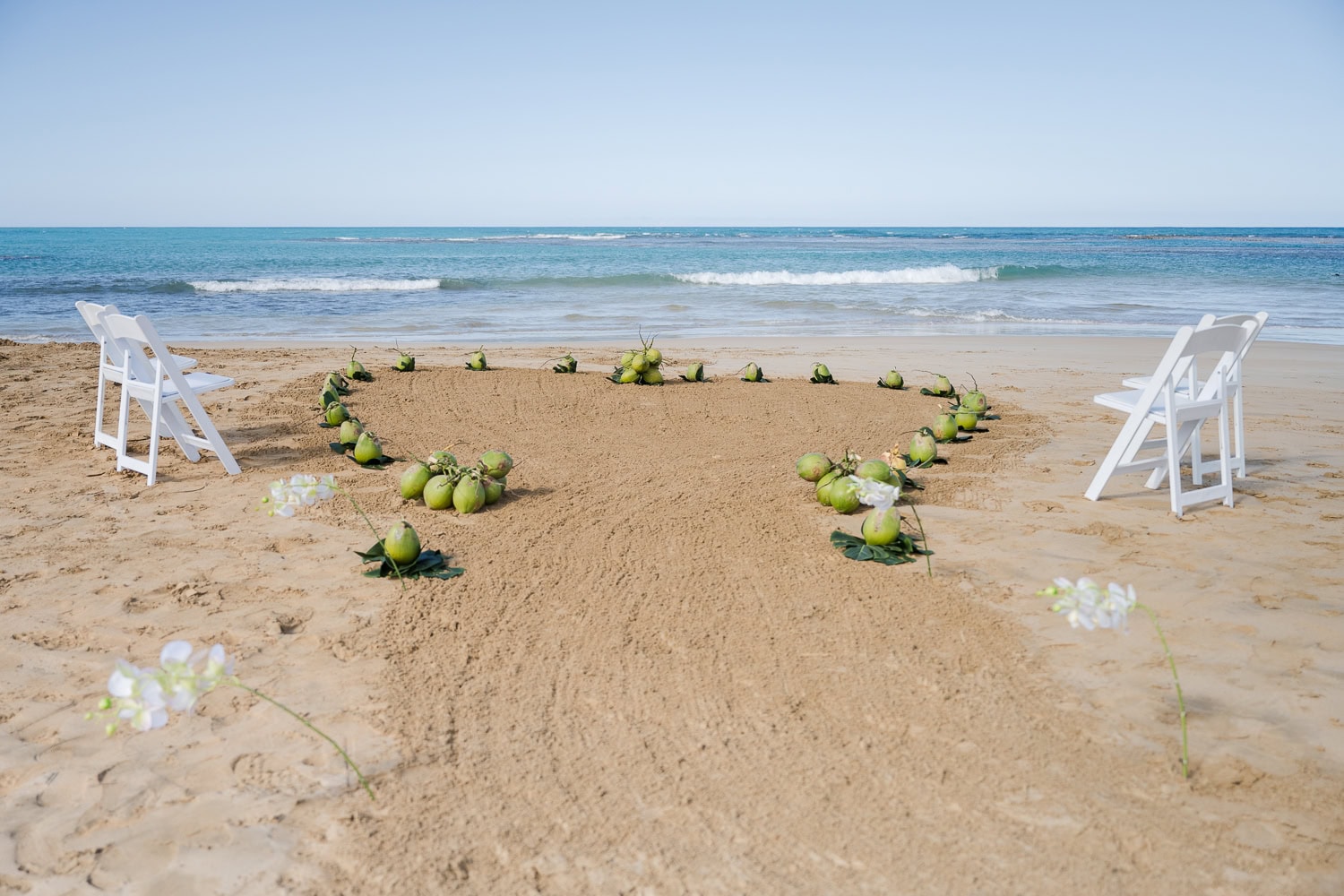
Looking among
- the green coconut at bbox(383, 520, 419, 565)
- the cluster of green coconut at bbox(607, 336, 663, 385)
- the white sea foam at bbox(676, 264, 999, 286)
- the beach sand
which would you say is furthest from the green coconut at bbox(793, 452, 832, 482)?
the white sea foam at bbox(676, 264, 999, 286)

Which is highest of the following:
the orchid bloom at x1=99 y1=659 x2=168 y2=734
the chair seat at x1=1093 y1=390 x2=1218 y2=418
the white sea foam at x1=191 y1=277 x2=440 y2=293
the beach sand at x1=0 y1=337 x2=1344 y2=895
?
the white sea foam at x1=191 y1=277 x2=440 y2=293

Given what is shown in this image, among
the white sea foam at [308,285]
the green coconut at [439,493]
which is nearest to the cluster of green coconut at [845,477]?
the green coconut at [439,493]

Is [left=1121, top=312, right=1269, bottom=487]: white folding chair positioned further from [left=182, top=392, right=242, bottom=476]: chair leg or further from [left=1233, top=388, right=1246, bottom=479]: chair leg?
[left=182, top=392, right=242, bottom=476]: chair leg

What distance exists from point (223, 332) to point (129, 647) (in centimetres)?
1269

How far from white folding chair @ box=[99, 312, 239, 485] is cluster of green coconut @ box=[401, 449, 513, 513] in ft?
4.69

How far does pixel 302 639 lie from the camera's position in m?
3.20

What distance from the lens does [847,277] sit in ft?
96.2

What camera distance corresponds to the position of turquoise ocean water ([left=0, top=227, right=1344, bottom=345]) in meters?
14.9

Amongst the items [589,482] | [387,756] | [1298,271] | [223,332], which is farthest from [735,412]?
[1298,271]

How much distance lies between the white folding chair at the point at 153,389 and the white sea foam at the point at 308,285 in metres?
17.6

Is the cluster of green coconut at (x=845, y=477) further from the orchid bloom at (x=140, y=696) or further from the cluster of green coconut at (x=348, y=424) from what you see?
the orchid bloom at (x=140, y=696)

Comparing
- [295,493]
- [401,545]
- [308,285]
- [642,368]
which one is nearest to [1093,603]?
[401,545]

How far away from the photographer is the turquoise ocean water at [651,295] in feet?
49.0

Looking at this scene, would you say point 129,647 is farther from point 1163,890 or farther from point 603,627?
point 1163,890
